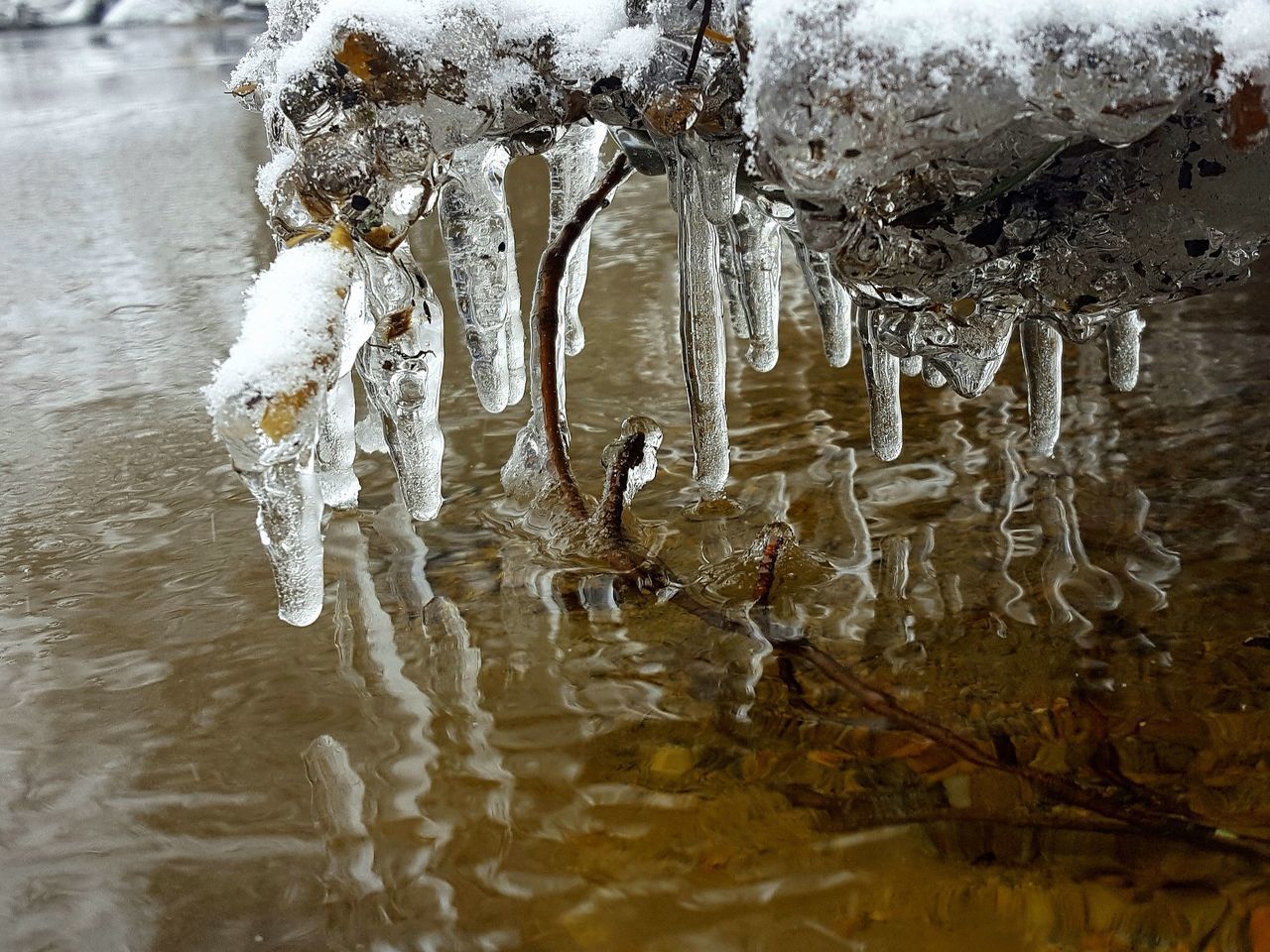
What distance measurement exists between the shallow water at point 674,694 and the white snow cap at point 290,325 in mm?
362

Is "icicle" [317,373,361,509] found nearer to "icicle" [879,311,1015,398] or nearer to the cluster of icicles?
the cluster of icicles

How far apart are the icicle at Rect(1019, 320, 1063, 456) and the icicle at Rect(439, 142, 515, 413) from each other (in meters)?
0.53

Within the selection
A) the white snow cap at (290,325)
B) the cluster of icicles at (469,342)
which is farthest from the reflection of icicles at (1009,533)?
the white snow cap at (290,325)

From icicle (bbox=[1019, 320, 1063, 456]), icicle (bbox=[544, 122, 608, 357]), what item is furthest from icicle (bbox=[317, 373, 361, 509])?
icicle (bbox=[1019, 320, 1063, 456])

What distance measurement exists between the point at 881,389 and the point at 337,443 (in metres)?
0.57

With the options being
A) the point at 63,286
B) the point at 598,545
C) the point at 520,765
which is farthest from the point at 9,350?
the point at 520,765

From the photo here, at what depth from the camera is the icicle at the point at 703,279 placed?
1045 mm

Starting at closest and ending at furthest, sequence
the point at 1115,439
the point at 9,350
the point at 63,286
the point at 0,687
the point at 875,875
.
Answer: the point at 875,875, the point at 0,687, the point at 1115,439, the point at 9,350, the point at 63,286

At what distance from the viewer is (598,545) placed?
54.7 inches

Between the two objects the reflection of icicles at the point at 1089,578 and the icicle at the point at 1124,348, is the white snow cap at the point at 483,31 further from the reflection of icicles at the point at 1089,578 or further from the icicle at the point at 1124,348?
the reflection of icicles at the point at 1089,578

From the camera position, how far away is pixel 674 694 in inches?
44.3

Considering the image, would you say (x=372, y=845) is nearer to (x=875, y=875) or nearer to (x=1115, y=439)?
(x=875, y=875)

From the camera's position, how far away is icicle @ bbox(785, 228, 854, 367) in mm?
1301

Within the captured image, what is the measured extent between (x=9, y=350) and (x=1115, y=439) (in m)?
2.04
